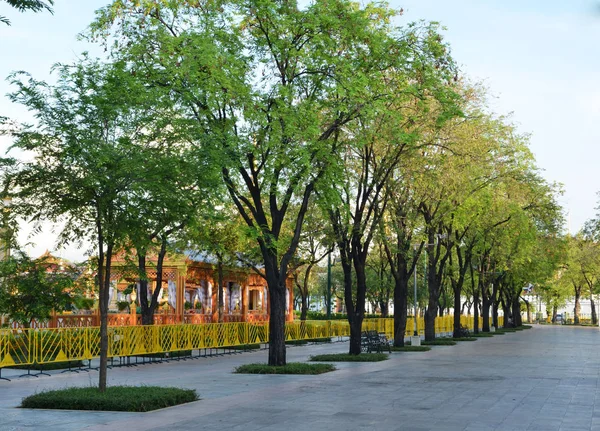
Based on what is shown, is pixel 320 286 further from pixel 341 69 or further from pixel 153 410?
pixel 153 410

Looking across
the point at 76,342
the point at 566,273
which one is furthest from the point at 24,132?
the point at 566,273

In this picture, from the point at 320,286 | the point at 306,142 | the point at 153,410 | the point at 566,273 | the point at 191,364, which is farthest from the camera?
the point at 320,286

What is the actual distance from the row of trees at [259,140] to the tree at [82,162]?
0.03m

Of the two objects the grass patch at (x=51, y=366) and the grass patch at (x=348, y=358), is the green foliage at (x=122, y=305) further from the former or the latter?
the grass patch at (x=348, y=358)

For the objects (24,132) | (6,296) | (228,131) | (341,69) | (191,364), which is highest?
(341,69)

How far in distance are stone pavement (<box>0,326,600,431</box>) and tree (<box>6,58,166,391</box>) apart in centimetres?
279

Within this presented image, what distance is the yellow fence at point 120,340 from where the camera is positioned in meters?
23.0

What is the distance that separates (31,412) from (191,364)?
47.0 ft

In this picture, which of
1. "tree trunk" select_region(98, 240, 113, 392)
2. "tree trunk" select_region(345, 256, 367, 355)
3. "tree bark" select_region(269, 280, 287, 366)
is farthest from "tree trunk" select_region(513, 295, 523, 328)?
"tree trunk" select_region(98, 240, 113, 392)

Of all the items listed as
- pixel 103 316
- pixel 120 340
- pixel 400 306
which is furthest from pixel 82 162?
pixel 400 306

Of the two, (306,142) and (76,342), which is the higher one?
(306,142)

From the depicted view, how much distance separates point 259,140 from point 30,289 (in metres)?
8.28

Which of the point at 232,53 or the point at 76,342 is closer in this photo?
the point at 232,53

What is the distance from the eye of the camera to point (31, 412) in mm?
14133
